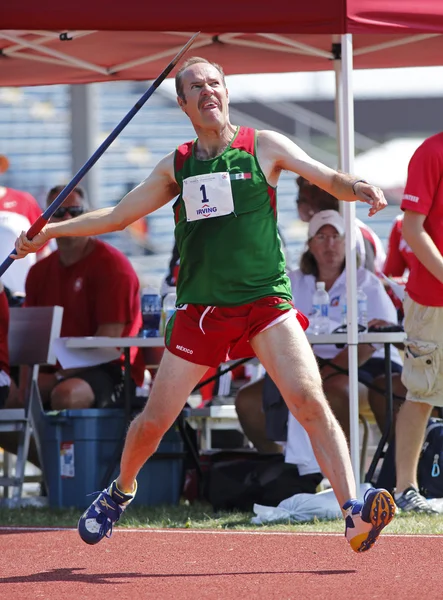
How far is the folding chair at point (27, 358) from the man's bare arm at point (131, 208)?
91.6 inches

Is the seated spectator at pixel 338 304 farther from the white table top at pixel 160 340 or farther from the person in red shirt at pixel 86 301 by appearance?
the person in red shirt at pixel 86 301

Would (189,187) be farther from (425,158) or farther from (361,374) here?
(361,374)

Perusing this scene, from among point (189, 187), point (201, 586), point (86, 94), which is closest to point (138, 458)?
point (201, 586)

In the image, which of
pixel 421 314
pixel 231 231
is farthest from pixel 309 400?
pixel 421 314

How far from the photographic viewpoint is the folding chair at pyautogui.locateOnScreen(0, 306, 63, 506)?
7.36m

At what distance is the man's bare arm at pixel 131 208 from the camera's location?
513cm

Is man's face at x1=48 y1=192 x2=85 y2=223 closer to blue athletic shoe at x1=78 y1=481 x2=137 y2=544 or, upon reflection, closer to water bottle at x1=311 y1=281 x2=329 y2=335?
water bottle at x1=311 y1=281 x2=329 y2=335

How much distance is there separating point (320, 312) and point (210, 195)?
8.30 feet

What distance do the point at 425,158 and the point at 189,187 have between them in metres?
1.98

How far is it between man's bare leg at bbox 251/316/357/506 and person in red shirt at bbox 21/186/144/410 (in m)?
2.91

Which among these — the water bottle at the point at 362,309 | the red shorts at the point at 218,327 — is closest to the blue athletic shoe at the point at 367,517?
the red shorts at the point at 218,327

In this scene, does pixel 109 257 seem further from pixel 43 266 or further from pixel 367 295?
pixel 367 295

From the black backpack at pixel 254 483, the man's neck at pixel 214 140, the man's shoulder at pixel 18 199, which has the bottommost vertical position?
the black backpack at pixel 254 483

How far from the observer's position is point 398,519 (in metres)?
6.40
